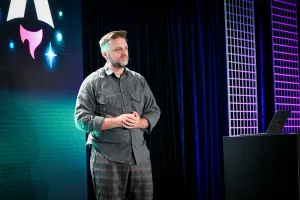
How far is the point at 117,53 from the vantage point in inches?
120

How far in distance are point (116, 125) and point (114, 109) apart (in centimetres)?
16

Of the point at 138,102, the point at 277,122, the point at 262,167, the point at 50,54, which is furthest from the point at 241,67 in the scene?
the point at 50,54

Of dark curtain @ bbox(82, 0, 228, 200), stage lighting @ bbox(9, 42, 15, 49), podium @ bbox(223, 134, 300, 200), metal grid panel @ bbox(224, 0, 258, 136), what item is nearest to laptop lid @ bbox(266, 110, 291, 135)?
podium @ bbox(223, 134, 300, 200)

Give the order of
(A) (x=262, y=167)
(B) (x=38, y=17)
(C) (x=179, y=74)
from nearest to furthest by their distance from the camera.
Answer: (A) (x=262, y=167) < (B) (x=38, y=17) < (C) (x=179, y=74)

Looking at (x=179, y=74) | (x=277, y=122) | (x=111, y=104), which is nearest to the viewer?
(x=111, y=104)

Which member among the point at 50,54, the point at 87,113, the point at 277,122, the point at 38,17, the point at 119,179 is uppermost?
the point at 38,17

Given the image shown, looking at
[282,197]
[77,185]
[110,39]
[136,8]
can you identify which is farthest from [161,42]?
[282,197]

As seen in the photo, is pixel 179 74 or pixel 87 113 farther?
pixel 179 74

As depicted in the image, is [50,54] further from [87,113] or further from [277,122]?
[277,122]

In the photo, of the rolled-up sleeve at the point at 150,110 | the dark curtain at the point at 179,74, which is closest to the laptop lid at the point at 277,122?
the rolled-up sleeve at the point at 150,110

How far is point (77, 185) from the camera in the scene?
356 centimetres

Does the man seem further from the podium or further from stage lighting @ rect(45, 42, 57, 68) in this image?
the podium

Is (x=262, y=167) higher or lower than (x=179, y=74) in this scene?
lower

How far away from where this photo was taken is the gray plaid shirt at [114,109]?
2.89m
